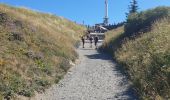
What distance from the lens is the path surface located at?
21920 mm

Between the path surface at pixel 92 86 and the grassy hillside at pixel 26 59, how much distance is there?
2.34 feet

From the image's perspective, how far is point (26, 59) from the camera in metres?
28.3

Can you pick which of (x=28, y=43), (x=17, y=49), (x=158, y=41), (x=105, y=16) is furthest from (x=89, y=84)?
(x=105, y=16)

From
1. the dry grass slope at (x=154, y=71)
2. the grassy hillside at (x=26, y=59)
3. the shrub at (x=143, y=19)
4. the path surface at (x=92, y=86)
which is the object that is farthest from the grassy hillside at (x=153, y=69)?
the shrub at (x=143, y=19)

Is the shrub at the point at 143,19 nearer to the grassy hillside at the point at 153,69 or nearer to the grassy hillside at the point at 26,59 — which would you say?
the grassy hillside at the point at 26,59

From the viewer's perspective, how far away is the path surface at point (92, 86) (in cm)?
2192

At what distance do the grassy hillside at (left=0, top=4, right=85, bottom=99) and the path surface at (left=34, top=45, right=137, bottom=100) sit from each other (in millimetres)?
712

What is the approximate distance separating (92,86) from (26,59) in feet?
18.2

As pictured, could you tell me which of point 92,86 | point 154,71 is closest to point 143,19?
point 92,86

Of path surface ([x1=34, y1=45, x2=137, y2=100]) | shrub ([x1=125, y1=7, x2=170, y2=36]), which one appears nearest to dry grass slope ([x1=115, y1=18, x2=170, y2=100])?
path surface ([x1=34, y1=45, x2=137, y2=100])

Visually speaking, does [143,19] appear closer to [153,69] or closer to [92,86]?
[92,86]

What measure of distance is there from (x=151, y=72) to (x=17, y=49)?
38.1ft

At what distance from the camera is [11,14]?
42.9m

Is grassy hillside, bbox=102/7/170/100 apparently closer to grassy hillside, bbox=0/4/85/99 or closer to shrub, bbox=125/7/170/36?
grassy hillside, bbox=0/4/85/99
